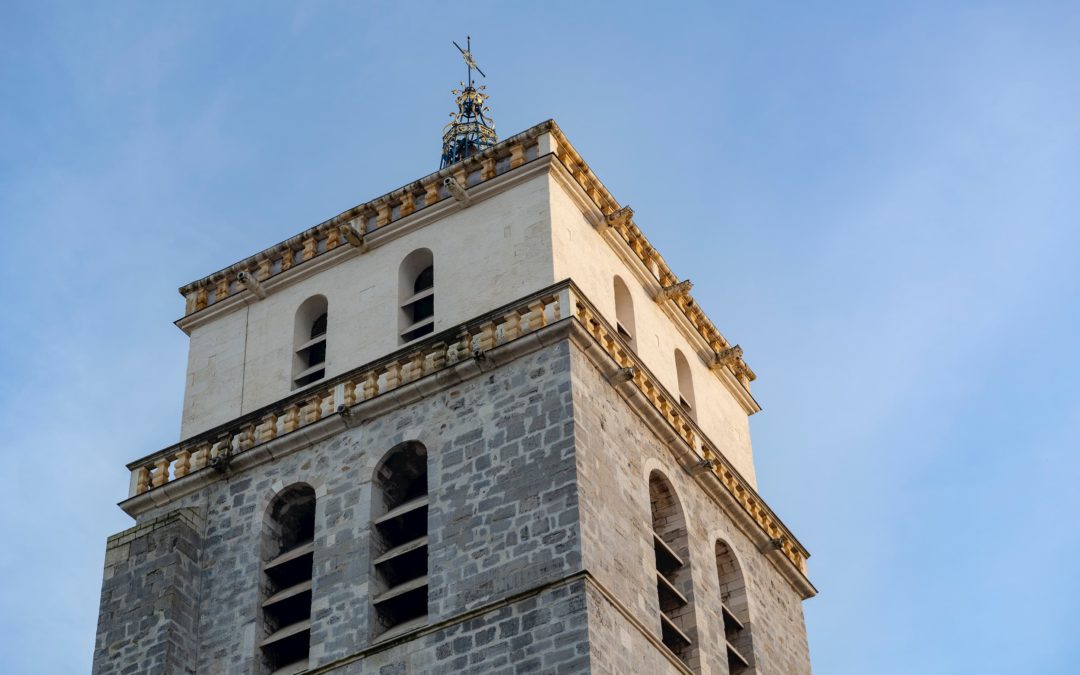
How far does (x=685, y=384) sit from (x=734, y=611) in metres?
4.85

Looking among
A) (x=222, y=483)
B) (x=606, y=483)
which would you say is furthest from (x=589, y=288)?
(x=222, y=483)

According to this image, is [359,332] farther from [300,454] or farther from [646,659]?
[646,659]

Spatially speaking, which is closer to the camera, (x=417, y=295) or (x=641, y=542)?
(x=641, y=542)

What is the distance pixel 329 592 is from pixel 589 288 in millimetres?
6707

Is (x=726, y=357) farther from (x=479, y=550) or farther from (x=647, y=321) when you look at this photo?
(x=479, y=550)

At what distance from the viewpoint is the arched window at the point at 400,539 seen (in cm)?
2973

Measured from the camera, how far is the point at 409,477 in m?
31.6

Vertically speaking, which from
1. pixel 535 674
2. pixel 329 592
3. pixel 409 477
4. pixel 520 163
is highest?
pixel 520 163

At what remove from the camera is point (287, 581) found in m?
31.5

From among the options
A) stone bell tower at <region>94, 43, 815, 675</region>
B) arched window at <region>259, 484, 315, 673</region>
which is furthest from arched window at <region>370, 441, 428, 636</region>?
arched window at <region>259, 484, 315, 673</region>

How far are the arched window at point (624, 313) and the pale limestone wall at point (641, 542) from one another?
2537 millimetres

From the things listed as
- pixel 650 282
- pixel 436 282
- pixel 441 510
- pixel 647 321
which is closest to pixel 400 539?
pixel 441 510

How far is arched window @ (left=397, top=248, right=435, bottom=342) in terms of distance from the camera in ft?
110

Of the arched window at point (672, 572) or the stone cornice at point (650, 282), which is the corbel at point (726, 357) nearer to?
the stone cornice at point (650, 282)
